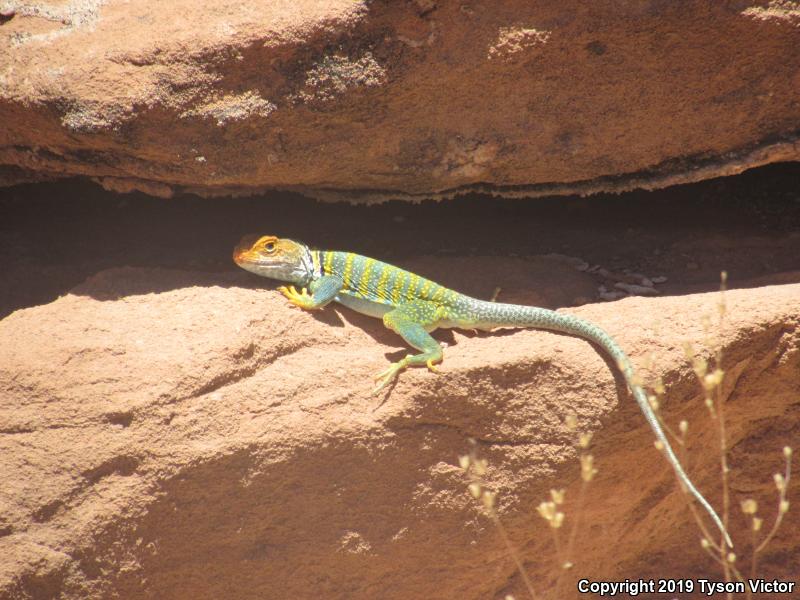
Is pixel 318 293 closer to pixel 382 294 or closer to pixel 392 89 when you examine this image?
pixel 382 294

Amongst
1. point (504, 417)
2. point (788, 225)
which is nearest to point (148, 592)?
point (504, 417)

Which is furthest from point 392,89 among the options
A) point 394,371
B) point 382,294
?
→ point 394,371

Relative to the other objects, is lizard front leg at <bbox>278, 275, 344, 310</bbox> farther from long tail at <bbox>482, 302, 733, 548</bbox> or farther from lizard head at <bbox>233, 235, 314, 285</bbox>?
long tail at <bbox>482, 302, 733, 548</bbox>

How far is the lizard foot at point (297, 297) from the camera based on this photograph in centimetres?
379

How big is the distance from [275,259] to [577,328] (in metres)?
1.64

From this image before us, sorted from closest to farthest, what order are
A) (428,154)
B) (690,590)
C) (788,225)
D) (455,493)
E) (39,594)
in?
(39,594)
(455,493)
(428,154)
(690,590)
(788,225)

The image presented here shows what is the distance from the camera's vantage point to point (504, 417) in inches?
135

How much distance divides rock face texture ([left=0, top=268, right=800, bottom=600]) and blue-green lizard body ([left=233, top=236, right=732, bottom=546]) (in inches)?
4.3

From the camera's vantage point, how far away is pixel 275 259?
386 centimetres

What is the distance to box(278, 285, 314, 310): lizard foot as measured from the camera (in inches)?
149

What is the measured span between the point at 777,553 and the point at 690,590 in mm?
547

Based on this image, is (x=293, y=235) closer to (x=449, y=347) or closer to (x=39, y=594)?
(x=449, y=347)
